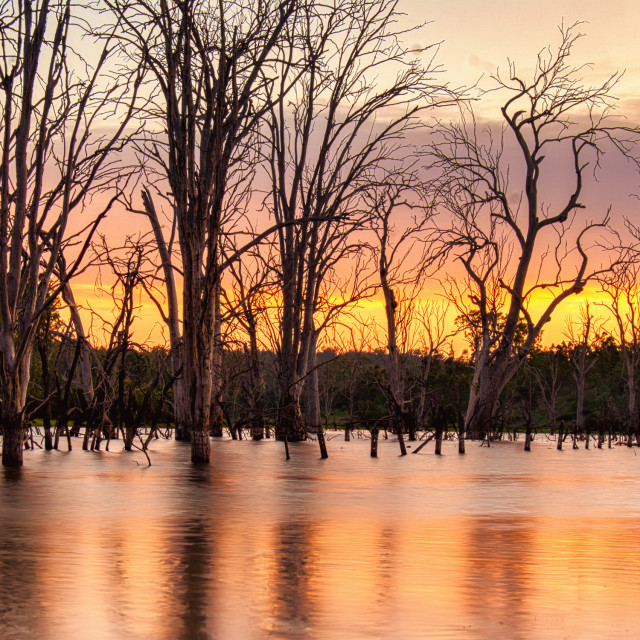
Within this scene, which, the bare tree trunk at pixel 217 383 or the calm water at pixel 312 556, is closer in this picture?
the calm water at pixel 312 556

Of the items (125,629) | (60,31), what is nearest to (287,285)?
(60,31)

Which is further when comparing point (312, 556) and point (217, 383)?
point (217, 383)

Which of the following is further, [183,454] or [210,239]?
[183,454]

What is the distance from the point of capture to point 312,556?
436 inches

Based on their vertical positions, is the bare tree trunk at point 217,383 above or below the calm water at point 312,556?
above

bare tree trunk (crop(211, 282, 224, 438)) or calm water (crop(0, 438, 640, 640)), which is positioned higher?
bare tree trunk (crop(211, 282, 224, 438))

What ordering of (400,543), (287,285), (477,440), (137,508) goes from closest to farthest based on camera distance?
(400,543) < (137,508) < (287,285) < (477,440)

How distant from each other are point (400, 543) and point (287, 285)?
22.8 m

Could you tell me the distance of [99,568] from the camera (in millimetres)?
10031

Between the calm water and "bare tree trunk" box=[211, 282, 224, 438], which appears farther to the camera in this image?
"bare tree trunk" box=[211, 282, 224, 438]

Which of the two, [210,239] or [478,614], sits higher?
[210,239]

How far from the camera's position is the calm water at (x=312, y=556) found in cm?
769

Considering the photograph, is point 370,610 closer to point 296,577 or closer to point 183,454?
point 296,577

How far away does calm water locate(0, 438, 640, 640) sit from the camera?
769 centimetres
